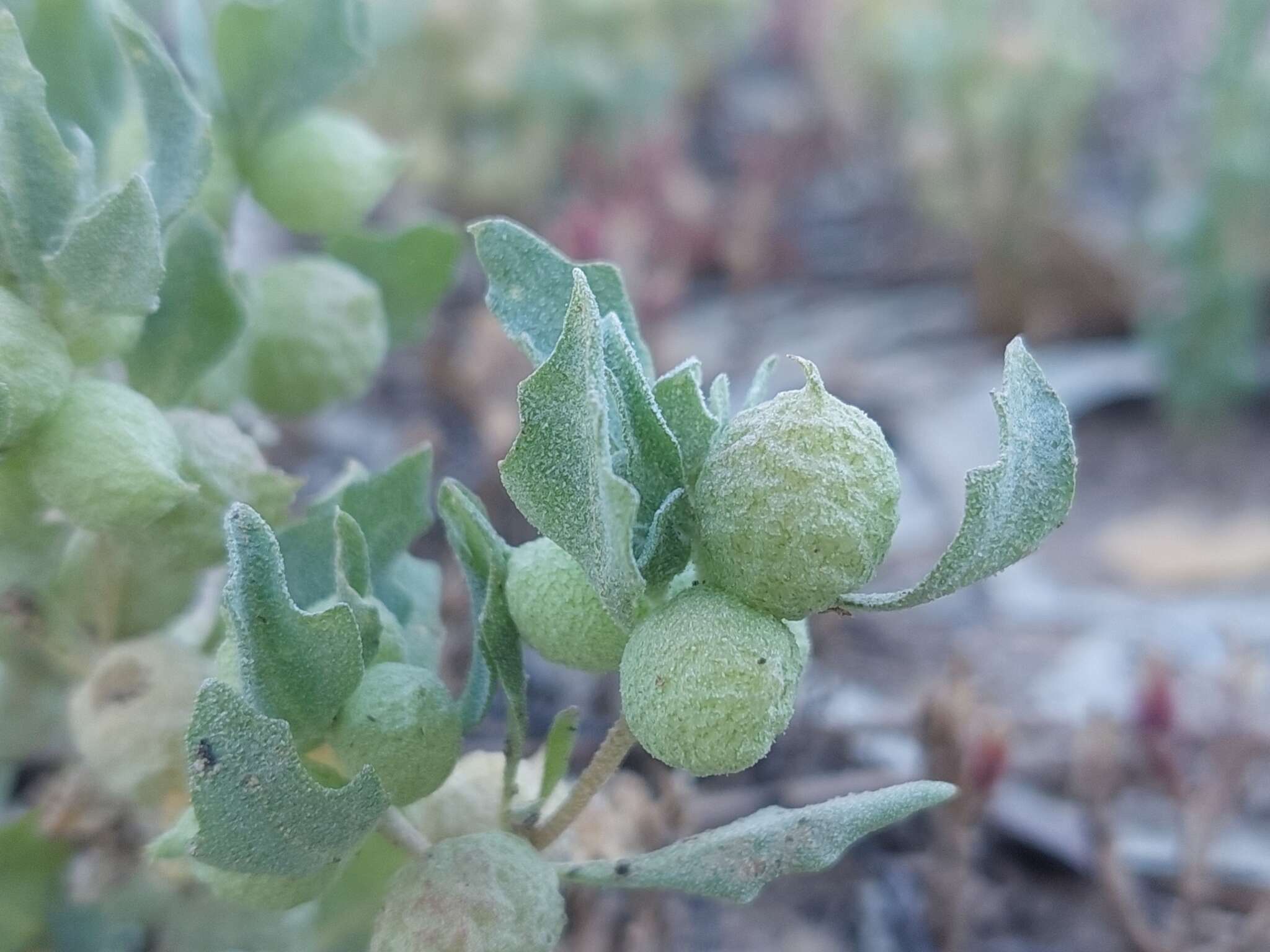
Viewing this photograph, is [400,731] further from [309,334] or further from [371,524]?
[309,334]

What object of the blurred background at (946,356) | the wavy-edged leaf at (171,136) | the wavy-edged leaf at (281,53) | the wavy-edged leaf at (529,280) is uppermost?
the wavy-edged leaf at (281,53)

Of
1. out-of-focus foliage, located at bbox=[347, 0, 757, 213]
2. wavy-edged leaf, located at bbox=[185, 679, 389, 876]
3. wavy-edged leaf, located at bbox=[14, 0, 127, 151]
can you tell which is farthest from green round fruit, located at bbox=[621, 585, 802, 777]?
out-of-focus foliage, located at bbox=[347, 0, 757, 213]

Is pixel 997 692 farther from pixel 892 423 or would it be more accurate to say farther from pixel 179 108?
pixel 179 108

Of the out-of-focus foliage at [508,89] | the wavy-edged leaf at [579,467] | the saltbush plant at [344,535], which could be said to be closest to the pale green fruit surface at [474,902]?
the saltbush plant at [344,535]

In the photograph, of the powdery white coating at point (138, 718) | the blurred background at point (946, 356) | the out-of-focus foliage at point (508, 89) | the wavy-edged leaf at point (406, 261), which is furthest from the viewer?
the out-of-focus foliage at point (508, 89)

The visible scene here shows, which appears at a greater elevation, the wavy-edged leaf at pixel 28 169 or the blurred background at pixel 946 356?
the wavy-edged leaf at pixel 28 169

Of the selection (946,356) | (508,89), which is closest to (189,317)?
(946,356)

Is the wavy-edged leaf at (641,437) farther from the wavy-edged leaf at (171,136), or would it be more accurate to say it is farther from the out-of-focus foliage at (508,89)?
the out-of-focus foliage at (508,89)

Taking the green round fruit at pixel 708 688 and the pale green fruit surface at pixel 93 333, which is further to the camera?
the pale green fruit surface at pixel 93 333
